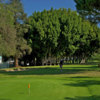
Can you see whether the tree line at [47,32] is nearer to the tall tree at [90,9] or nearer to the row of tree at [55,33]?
the row of tree at [55,33]

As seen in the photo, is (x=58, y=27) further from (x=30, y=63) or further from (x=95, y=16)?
(x=95, y=16)

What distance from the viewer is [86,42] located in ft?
177

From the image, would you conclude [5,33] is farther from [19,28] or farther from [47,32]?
[47,32]

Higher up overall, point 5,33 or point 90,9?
point 90,9

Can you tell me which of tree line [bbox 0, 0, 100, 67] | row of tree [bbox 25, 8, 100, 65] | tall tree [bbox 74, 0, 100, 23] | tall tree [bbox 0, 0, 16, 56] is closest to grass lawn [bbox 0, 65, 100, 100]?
tall tree [bbox 74, 0, 100, 23]

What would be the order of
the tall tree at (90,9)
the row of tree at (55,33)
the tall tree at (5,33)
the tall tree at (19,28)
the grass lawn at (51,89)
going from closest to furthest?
1. the grass lawn at (51,89)
2. the tall tree at (90,9)
3. the tall tree at (5,33)
4. the tall tree at (19,28)
5. the row of tree at (55,33)

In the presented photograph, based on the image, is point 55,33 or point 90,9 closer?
point 90,9

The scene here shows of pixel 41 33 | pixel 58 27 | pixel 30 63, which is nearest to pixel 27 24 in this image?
pixel 41 33

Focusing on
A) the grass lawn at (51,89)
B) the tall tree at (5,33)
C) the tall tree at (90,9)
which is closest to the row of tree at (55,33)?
the tall tree at (5,33)

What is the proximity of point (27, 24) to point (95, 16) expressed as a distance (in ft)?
80.5

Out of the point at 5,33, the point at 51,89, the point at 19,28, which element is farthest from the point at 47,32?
the point at 51,89

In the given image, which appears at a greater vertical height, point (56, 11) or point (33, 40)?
point (56, 11)

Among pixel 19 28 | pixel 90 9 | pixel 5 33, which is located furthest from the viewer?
pixel 19 28

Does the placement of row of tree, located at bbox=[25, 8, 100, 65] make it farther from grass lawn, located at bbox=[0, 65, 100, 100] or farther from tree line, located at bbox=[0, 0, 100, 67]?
grass lawn, located at bbox=[0, 65, 100, 100]
